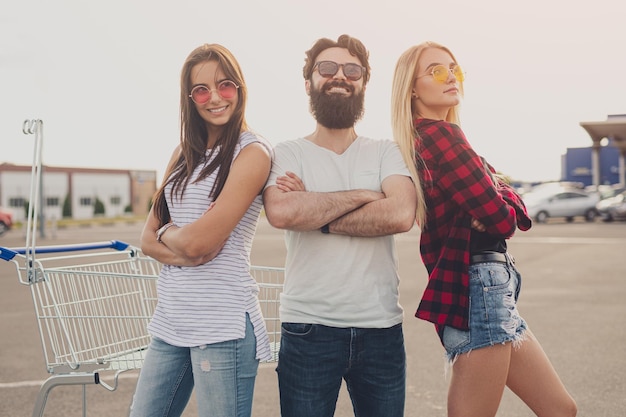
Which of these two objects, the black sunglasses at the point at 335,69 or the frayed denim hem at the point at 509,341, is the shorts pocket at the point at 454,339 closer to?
the frayed denim hem at the point at 509,341

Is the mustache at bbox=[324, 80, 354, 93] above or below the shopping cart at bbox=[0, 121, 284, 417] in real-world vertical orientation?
above

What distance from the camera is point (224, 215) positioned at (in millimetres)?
2482

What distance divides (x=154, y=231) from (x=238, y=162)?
50 cm

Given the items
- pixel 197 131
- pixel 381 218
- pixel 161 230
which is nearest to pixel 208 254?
pixel 161 230

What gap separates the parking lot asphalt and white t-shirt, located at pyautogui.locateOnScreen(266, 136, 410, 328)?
2394mm

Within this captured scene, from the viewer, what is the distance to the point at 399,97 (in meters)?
2.89

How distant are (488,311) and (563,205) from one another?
30.0 metres

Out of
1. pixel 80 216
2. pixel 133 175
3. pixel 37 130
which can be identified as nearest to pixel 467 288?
pixel 37 130

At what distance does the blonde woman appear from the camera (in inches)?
105

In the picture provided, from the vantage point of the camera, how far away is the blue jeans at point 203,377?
2.49 meters

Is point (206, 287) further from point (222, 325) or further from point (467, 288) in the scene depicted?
point (467, 288)

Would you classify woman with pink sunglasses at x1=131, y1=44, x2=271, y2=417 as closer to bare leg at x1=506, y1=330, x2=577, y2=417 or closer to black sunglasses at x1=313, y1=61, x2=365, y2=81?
black sunglasses at x1=313, y1=61, x2=365, y2=81

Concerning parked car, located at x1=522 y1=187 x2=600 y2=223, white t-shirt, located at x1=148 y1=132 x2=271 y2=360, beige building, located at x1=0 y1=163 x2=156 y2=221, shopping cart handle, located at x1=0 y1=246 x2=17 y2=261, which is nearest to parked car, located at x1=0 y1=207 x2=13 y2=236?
parked car, located at x1=522 y1=187 x2=600 y2=223

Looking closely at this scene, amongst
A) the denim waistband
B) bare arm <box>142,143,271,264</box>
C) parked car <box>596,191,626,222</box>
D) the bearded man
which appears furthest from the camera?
parked car <box>596,191,626,222</box>
